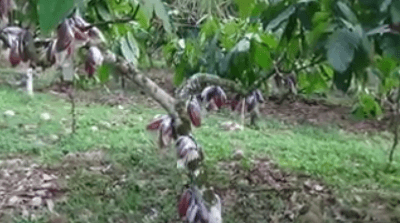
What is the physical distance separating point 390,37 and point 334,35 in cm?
10

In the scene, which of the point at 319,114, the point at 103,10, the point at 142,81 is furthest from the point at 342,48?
the point at 319,114

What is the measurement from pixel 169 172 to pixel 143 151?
56 centimetres

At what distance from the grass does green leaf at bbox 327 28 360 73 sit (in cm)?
141

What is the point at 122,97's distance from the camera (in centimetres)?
715

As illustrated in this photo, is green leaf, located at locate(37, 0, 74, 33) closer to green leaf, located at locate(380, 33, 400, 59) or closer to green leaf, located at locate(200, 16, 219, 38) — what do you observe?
green leaf, located at locate(380, 33, 400, 59)

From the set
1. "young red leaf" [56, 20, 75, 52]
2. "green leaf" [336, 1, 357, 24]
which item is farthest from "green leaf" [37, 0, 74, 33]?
"young red leaf" [56, 20, 75, 52]

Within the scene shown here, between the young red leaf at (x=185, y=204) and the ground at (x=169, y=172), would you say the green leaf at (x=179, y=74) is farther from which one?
the young red leaf at (x=185, y=204)

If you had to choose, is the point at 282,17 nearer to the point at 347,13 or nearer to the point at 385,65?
the point at 347,13

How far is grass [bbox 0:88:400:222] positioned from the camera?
304cm

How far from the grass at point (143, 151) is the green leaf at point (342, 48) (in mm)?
1409

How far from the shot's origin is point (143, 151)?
157 inches

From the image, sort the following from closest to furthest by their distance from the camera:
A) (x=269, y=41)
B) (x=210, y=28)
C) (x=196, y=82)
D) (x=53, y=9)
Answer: (x=53, y=9)
(x=196, y=82)
(x=269, y=41)
(x=210, y=28)

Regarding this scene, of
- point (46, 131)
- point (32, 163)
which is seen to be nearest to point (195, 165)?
point (32, 163)

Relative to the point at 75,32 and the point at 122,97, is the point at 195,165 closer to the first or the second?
the point at 75,32
